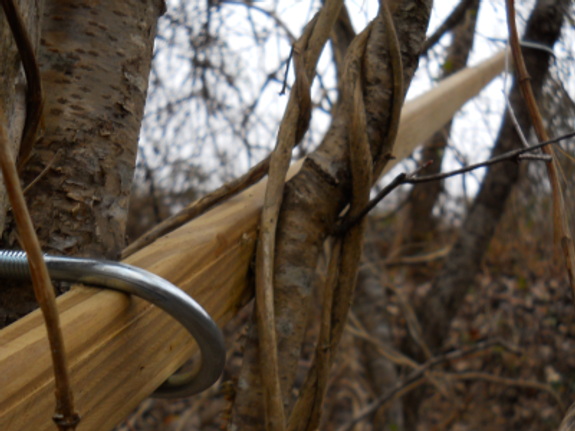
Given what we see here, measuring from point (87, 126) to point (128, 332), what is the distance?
0.17 meters

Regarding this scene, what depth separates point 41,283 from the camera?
0.85 ft

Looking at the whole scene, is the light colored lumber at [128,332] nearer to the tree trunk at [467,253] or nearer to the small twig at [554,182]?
the small twig at [554,182]

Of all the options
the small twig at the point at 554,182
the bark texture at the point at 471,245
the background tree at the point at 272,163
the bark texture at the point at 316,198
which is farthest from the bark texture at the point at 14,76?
the bark texture at the point at 471,245

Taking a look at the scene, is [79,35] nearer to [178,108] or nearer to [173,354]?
[173,354]

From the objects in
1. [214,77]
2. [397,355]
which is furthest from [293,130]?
[397,355]

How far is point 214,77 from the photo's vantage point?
80.6 inches

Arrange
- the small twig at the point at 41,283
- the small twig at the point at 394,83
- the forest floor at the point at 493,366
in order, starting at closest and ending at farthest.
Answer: the small twig at the point at 41,283 < the small twig at the point at 394,83 < the forest floor at the point at 493,366

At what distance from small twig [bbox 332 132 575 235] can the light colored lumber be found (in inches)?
3.4

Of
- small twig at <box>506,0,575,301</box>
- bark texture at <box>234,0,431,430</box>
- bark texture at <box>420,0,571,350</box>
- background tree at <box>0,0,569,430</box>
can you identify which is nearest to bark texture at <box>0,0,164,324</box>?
background tree at <box>0,0,569,430</box>

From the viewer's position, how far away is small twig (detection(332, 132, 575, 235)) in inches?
19.3

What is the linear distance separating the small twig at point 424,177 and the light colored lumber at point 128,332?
87 mm

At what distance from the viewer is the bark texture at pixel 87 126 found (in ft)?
1.42

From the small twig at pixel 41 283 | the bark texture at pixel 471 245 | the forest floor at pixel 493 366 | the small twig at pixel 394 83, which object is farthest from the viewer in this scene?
the forest floor at pixel 493 366

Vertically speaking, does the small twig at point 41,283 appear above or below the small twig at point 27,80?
below
